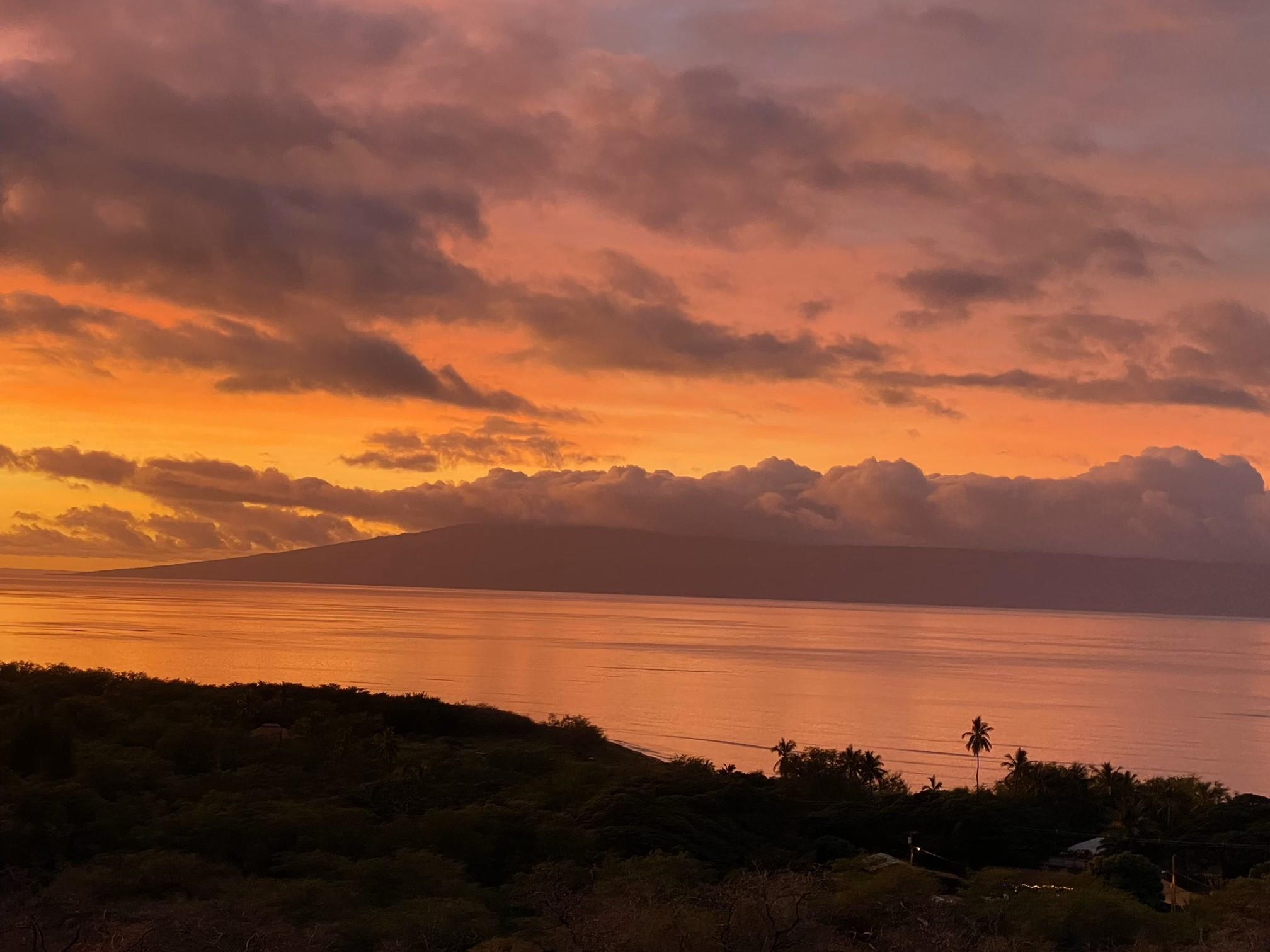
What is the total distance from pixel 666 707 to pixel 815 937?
114911 mm

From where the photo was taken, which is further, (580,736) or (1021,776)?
(580,736)

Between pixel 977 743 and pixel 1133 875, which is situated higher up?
pixel 1133 875

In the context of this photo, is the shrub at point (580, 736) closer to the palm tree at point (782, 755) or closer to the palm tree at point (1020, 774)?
the palm tree at point (782, 755)

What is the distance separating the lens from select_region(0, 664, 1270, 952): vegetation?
3578 centimetres

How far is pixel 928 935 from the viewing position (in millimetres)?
35906

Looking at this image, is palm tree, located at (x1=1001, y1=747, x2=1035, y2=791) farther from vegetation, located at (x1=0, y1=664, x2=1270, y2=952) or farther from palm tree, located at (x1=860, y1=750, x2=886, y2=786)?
palm tree, located at (x1=860, y1=750, x2=886, y2=786)

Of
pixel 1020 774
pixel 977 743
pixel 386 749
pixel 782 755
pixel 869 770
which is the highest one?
pixel 386 749

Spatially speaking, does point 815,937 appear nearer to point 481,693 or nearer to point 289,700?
point 289,700

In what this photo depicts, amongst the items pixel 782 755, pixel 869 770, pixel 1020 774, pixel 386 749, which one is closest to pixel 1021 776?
pixel 1020 774

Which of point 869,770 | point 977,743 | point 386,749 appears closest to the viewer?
point 386,749

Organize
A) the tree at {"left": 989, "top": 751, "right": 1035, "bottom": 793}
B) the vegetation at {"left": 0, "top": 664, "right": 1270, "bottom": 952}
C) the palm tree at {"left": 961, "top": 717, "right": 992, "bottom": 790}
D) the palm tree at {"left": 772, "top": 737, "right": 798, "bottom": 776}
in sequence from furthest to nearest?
1. the palm tree at {"left": 961, "top": 717, "right": 992, "bottom": 790}
2. the palm tree at {"left": 772, "top": 737, "right": 798, "bottom": 776}
3. the tree at {"left": 989, "top": 751, "right": 1035, "bottom": 793}
4. the vegetation at {"left": 0, "top": 664, "right": 1270, "bottom": 952}

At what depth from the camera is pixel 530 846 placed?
51.2m

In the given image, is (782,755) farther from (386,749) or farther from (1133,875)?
(1133,875)

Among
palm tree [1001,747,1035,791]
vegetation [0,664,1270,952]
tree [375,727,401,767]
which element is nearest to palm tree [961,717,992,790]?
palm tree [1001,747,1035,791]
